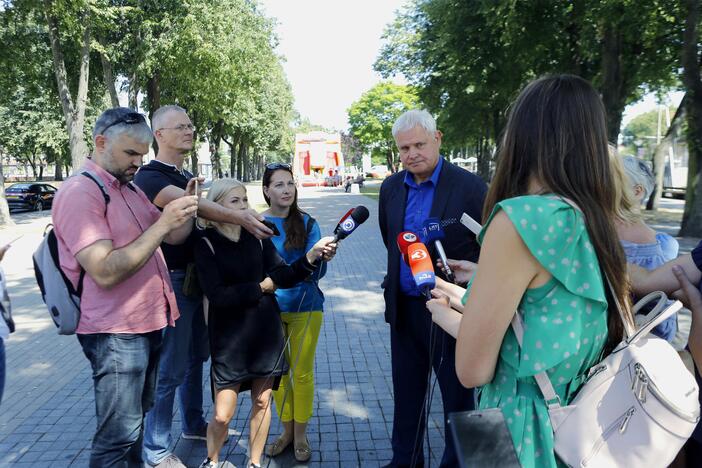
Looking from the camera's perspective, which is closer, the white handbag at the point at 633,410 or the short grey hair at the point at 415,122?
the white handbag at the point at 633,410

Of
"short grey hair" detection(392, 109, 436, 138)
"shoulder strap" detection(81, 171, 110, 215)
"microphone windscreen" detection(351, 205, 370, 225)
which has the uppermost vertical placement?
"short grey hair" detection(392, 109, 436, 138)

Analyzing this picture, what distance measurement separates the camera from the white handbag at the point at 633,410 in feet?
4.27

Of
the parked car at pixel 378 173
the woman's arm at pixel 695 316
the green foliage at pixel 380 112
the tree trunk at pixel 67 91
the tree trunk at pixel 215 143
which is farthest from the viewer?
Answer: the parked car at pixel 378 173

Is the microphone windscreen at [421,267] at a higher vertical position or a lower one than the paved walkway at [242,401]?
higher

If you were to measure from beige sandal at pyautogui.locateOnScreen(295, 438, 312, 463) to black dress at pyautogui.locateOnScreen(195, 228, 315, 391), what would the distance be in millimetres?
674

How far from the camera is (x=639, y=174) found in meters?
3.18

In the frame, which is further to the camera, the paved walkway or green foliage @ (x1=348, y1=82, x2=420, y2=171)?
green foliage @ (x1=348, y1=82, x2=420, y2=171)

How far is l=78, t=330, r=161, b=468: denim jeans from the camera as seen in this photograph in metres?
2.52

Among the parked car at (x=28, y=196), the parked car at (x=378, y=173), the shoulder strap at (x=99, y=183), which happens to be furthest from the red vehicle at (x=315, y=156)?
the shoulder strap at (x=99, y=183)

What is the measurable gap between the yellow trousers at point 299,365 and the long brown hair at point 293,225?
48 centimetres

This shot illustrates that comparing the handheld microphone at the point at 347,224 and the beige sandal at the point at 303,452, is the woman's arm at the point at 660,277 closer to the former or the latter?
the handheld microphone at the point at 347,224

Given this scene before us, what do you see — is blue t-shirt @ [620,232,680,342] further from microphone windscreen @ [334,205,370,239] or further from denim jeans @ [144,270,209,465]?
denim jeans @ [144,270,209,465]

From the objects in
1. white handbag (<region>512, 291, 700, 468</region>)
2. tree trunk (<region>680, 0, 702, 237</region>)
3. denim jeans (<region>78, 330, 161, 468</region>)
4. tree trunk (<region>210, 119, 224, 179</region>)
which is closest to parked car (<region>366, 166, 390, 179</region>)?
tree trunk (<region>210, 119, 224, 179</region>)

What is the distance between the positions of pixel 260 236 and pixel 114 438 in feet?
3.95
